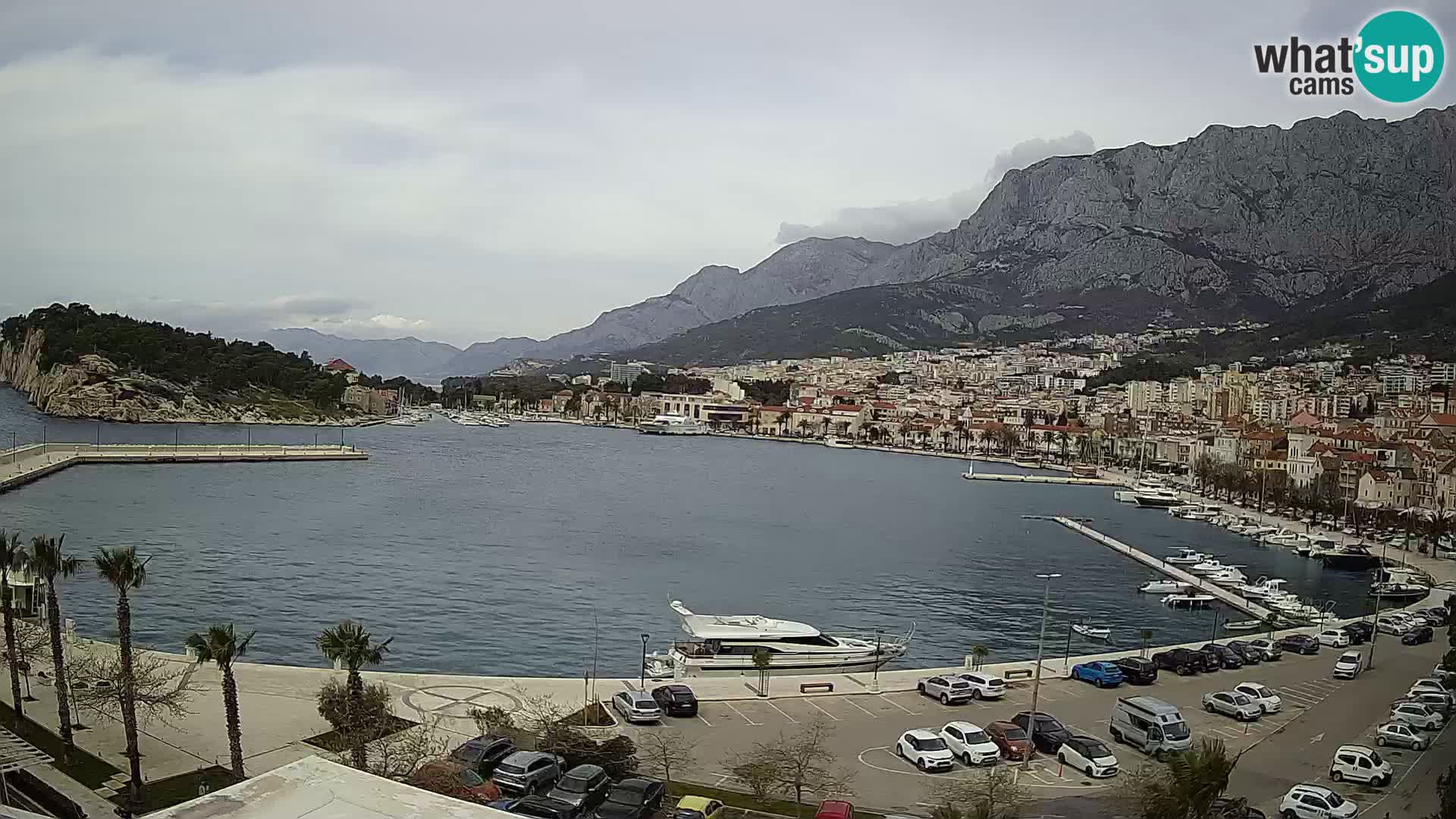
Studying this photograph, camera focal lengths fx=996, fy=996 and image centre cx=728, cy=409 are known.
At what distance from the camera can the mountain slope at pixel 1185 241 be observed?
105 m

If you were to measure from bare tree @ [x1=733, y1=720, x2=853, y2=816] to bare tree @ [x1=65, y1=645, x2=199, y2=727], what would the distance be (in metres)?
5.94

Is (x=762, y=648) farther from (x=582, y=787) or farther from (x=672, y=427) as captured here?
(x=672, y=427)

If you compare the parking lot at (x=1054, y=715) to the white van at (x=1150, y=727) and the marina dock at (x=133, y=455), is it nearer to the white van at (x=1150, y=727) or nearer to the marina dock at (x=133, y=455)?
the white van at (x=1150, y=727)

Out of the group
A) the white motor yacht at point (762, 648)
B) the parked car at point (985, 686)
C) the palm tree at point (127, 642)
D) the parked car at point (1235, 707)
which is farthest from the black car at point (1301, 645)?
the palm tree at point (127, 642)

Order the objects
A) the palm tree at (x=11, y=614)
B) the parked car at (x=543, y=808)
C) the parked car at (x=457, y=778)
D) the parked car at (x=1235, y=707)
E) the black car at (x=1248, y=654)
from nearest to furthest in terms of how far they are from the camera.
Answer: the parked car at (x=543, y=808)
the parked car at (x=457, y=778)
the palm tree at (x=11, y=614)
the parked car at (x=1235, y=707)
the black car at (x=1248, y=654)

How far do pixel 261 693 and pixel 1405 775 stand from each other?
43.6 ft

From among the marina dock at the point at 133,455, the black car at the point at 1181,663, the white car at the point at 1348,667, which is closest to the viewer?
the white car at the point at 1348,667

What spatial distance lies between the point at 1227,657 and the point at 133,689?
605 inches

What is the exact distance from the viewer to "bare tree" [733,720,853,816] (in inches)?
354

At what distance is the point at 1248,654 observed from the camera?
54.2ft

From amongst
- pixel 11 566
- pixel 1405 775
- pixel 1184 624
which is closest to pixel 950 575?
pixel 1184 624

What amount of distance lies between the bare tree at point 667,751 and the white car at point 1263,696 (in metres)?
7.54

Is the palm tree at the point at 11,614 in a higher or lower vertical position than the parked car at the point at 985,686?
higher

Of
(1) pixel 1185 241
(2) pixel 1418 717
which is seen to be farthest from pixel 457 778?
(1) pixel 1185 241
